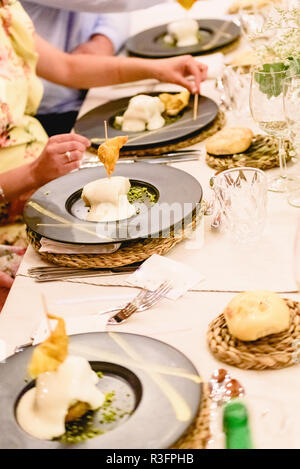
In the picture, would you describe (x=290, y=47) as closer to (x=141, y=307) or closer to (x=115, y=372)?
(x=141, y=307)

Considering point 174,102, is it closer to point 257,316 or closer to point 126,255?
point 126,255

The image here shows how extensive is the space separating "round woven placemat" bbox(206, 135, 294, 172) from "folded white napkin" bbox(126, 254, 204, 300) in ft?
1.41

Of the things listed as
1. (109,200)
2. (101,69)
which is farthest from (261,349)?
(101,69)

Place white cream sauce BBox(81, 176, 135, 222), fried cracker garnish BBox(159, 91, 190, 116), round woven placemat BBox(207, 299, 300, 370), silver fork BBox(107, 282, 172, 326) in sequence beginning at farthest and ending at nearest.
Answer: fried cracker garnish BBox(159, 91, 190, 116), white cream sauce BBox(81, 176, 135, 222), silver fork BBox(107, 282, 172, 326), round woven placemat BBox(207, 299, 300, 370)

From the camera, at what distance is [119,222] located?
→ 1.47 metres

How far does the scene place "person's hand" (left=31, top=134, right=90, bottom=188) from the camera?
68.1 inches

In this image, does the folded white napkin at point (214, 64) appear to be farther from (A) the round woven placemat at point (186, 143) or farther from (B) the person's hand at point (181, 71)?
(A) the round woven placemat at point (186, 143)

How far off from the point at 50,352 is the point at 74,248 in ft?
1.58

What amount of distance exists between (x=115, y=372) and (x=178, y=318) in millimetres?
201

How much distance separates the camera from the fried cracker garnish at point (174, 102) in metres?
2.04

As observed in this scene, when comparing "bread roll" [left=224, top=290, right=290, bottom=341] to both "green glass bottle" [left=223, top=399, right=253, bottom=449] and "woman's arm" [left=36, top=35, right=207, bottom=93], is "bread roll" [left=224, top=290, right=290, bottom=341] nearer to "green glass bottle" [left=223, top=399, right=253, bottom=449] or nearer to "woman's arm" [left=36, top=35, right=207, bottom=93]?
"green glass bottle" [left=223, top=399, right=253, bottom=449]

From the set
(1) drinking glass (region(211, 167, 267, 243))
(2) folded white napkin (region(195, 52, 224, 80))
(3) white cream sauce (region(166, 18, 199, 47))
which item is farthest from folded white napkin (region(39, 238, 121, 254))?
(3) white cream sauce (region(166, 18, 199, 47))

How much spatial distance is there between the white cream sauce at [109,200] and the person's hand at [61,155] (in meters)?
0.21
